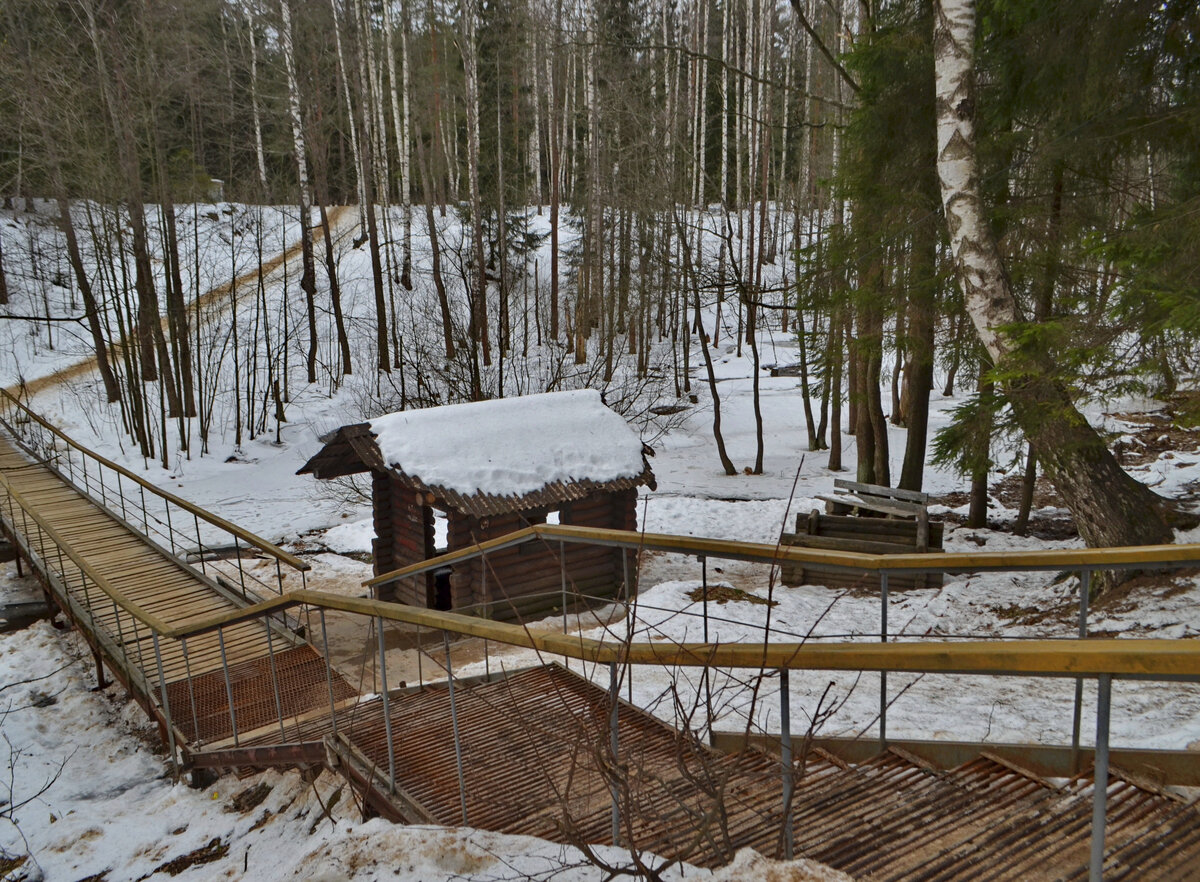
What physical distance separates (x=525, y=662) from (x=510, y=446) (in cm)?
532

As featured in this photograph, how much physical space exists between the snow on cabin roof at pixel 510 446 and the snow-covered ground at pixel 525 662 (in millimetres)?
2344

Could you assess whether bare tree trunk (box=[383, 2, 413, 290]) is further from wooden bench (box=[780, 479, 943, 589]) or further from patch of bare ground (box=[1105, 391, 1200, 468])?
patch of bare ground (box=[1105, 391, 1200, 468])

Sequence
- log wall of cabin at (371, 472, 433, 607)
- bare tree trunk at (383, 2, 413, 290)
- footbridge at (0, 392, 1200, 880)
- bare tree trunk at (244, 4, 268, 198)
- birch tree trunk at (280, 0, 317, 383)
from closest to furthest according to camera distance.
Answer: footbridge at (0, 392, 1200, 880)
log wall of cabin at (371, 472, 433, 607)
birch tree trunk at (280, 0, 317, 383)
bare tree trunk at (244, 4, 268, 198)
bare tree trunk at (383, 2, 413, 290)

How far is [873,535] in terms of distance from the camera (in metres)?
12.4

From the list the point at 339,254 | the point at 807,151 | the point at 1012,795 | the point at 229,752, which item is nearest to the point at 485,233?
the point at 339,254

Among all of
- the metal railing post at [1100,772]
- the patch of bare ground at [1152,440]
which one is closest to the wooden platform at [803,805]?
the metal railing post at [1100,772]

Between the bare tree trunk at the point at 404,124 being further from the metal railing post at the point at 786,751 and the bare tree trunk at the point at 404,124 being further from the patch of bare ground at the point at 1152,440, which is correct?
the metal railing post at the point at 786,751

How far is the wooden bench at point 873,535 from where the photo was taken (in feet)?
38.2

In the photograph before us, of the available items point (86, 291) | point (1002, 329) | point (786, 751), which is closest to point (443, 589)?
point (1002, 329)

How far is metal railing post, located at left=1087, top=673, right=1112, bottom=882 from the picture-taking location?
1.85 metres

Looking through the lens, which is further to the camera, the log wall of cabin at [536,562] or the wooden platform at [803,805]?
the log wall of cabin at [536,562]

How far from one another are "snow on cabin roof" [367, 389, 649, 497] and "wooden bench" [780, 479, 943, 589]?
2811 mm

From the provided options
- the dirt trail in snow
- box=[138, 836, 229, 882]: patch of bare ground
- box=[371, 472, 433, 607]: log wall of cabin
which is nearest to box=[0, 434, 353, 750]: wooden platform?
box=[138, 836, 229, 882]: patch of bare ground

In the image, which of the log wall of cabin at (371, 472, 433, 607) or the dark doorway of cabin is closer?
the log wall of cabin at (371, 472, 433, 607)
